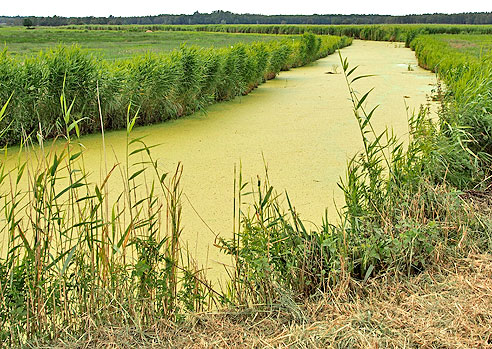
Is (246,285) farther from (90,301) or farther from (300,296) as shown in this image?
(90,301)

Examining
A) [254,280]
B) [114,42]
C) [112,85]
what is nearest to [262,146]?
[112,85]

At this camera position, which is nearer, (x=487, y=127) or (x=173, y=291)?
(x=173, y=291)

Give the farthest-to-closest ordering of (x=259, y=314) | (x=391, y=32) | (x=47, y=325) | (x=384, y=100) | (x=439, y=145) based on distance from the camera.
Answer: (x=391, y=32) → (x=384, y=100) → (x=439, y=145) → (x=259, y=314) → (x=47, y=325)

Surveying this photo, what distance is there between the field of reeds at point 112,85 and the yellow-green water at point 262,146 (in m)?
0.21

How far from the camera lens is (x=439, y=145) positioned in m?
2.69

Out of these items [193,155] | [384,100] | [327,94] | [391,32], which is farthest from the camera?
[391,32]

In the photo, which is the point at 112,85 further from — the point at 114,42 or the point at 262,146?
the point at 114,42

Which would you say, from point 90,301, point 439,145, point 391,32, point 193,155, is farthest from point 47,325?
point 391,32

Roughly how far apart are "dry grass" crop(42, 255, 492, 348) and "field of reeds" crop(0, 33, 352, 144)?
197cm

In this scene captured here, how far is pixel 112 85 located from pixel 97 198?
7.30ft

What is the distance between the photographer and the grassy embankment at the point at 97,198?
1.54 meters

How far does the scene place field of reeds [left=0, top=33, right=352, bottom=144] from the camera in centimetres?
418

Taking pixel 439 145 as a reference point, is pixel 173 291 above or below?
below

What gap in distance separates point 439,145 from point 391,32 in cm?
2904
